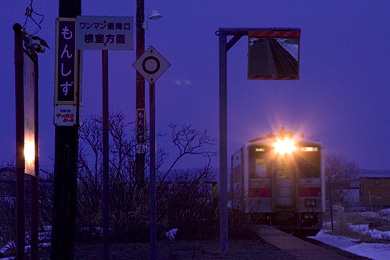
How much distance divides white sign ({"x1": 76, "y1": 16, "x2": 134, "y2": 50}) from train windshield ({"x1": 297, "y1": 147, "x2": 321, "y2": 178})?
1364 centimetres

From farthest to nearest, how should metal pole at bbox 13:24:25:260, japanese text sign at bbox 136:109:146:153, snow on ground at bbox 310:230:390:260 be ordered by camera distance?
japanese text sign at bbox 136:109:146:153, snow on ground at bbox 310:230:390:260, metal pole at bbox 13:24:25:260

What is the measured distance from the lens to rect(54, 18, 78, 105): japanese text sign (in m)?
8.80

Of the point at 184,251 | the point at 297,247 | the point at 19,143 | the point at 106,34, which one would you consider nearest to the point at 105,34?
the point at 106,34

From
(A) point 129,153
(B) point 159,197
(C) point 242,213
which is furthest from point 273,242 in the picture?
(A) point 129,153

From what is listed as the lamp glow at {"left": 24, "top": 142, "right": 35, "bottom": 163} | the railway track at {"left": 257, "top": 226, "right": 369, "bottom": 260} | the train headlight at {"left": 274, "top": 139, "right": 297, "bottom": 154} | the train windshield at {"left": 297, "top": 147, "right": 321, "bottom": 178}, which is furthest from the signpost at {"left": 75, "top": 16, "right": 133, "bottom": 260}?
the train windshield at {"left": 297, "top": 147, "right": 321, "bottom": 178}

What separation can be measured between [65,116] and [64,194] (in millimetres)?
998

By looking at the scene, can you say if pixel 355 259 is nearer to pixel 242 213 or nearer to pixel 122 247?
pixel 242 213

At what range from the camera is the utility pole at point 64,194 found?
28.8 ft

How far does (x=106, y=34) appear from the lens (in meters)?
8.32

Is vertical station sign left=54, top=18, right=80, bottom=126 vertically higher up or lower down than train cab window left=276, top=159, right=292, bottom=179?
higher up

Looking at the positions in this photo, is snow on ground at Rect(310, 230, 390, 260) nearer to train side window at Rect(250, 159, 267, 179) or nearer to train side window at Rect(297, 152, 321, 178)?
train side window at Rect(297, 152, 321, 178)

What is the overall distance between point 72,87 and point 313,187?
13575mm

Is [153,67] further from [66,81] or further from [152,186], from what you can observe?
[152,186]

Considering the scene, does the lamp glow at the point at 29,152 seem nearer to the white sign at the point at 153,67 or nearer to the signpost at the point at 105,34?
A: the signpost at the point at 105,34
